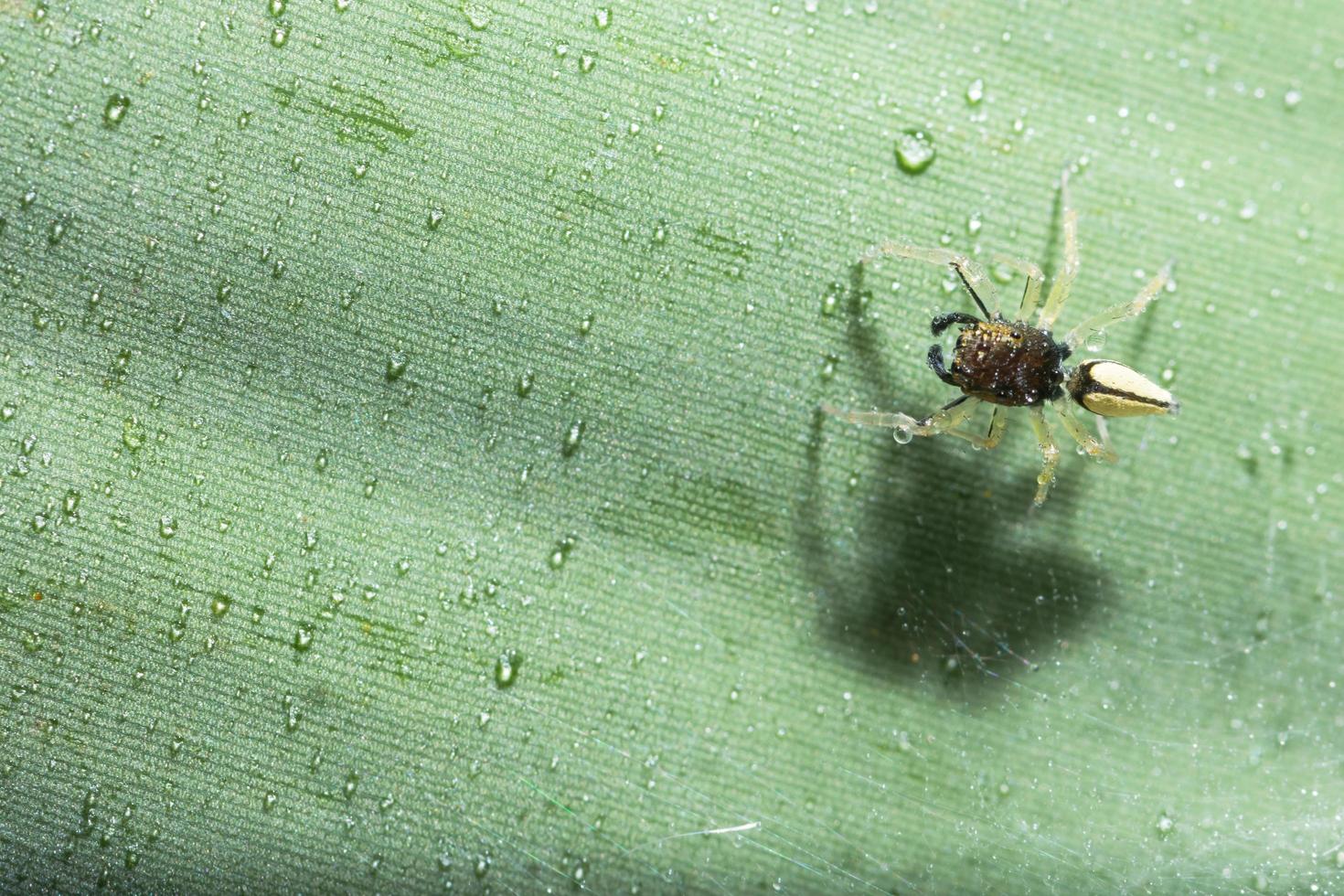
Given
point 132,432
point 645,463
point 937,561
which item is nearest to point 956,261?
point 937,561

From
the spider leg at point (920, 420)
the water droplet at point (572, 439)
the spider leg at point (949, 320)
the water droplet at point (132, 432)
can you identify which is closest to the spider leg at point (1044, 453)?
the spider leg at point (920, 420)

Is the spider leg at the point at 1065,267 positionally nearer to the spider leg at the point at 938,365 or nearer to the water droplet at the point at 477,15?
the spider leg at the point at 938,365

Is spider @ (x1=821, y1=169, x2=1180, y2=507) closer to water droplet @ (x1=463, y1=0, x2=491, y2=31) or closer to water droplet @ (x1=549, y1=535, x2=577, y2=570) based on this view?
water droplet @ (x1=549, y1=535, x2=577, y2=570)

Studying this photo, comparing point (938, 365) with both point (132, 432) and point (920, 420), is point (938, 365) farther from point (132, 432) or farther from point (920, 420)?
point (132, 432)

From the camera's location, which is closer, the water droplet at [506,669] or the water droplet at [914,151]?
the water droplet at [506,669]

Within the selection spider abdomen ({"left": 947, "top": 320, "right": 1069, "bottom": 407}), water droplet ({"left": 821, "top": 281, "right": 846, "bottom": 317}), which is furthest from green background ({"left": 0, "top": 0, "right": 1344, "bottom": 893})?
spider abdomen ({"left": 947, "top": 320, "right": 1069, "bottom": 407})

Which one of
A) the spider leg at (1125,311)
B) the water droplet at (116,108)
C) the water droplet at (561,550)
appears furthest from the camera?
the spider leg at (1125,311)

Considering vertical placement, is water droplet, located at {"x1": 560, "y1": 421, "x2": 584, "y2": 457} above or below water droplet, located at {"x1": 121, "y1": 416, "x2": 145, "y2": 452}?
above
